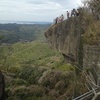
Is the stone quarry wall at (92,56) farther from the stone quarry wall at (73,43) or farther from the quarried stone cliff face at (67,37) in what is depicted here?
the quarried stone cliff face at (67,37)

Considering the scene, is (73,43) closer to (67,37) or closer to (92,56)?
(67,37)

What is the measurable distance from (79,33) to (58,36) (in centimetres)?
236

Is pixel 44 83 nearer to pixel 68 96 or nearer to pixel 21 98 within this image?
pixel 21 98

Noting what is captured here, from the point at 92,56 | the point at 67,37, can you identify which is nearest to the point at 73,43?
the point at 67,37

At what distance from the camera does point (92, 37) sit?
14180 millimetres

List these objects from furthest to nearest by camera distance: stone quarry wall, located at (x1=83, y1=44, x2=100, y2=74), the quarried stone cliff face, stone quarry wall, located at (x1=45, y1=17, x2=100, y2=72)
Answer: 1. the quarried stone cliff face
2. stone quarry wall, located at (x1=45, y1=17, x2=100, y2=72)
3. stone quarry wall, located at (x1=83, y1=44, x2=100, y2=74)

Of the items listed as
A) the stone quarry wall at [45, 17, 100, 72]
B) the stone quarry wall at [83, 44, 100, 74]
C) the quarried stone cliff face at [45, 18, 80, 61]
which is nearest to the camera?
the stone quarry wall at [83, 44, 100, 74]

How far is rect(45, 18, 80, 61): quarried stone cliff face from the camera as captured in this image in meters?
16.0

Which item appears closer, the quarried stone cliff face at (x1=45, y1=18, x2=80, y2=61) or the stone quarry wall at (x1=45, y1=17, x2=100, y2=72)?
the stone quarry wall at (x1=45, y1=17, x2=100, y2=72)

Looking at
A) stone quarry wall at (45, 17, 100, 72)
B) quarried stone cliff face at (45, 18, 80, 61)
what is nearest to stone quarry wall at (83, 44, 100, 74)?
stone quarry wall at (45, 17, 100, 72)

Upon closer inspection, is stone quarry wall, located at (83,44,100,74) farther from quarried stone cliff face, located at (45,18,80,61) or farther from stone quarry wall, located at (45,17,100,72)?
quarried stone cliff face, located at (45,18,80,61)

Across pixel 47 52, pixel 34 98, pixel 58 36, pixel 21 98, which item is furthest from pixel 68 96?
pixel 47 52

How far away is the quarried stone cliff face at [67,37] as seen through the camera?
16.0m

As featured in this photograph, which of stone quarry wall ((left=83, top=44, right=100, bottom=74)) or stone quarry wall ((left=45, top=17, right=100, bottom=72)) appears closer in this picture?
stone quarry wall ((left=83, top=44, right=100, bottom=74))
